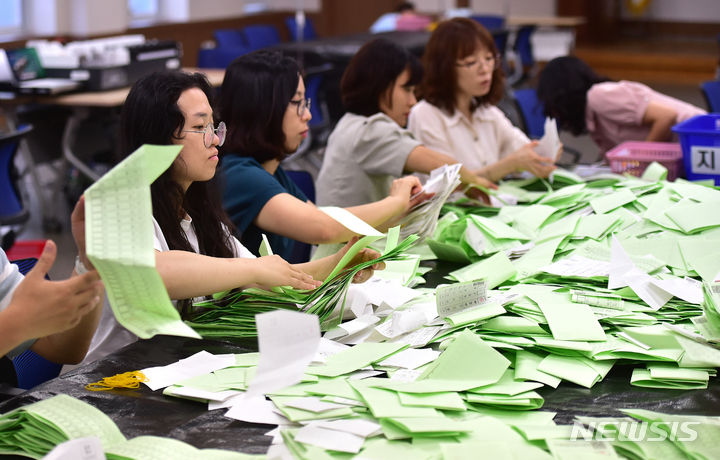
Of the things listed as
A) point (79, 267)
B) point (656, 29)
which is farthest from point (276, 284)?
point (656, 29)

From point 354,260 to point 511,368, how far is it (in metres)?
0.56

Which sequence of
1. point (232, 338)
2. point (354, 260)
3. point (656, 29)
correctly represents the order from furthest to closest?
point (656, 29)
point (354, 260)
point (232, 338)

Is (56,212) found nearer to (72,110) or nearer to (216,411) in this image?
(72,110)

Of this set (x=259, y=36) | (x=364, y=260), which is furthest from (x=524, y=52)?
(x=364, y=260)

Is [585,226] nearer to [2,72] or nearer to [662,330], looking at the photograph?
[662,330]

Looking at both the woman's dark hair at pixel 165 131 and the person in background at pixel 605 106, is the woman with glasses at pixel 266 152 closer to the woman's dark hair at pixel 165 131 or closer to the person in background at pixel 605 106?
the woman's dark hair at pixel 165 131

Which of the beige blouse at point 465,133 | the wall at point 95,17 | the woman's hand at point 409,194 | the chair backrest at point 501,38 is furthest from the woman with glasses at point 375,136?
the wall at point 95,17

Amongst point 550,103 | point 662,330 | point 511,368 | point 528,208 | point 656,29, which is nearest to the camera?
point 511,368

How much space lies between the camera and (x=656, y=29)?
1525cm

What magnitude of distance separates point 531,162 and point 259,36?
7.73 m

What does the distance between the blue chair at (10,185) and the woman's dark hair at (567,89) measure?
2.64 meters

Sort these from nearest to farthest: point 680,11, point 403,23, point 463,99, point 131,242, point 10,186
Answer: point 131,242 → point 463,99 → point 10,186 → point 403,23 → point 680,11

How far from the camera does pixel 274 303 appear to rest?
71.2 inches

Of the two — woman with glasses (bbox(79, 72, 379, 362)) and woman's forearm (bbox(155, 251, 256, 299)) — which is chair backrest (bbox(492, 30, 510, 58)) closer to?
woman with glasses (bbox(79, 72, 379, 362))
